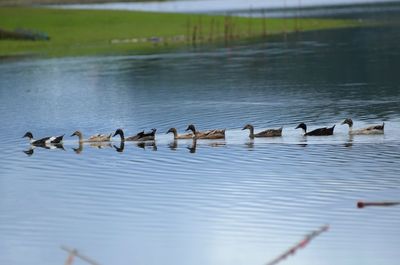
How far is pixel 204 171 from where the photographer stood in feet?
93.8

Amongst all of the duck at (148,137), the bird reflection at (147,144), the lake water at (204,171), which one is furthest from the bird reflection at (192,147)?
the duck at (148,137)

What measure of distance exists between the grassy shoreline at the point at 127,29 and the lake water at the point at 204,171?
20586mm

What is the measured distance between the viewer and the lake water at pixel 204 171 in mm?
20828

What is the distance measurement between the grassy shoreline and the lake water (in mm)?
20586

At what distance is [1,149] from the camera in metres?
34.6

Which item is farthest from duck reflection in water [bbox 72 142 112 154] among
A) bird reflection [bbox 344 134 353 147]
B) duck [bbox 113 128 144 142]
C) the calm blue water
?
the calm blue water

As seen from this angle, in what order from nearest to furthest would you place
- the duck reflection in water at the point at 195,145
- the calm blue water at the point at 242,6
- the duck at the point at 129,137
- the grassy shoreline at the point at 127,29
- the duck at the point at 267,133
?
the duck reflection in water at the point at 195,145
the duck at the point at 267,133
the duck at the point at 129,137
the grassy shoreline at the point at 127,29
the calm blue water at the point at 242,6

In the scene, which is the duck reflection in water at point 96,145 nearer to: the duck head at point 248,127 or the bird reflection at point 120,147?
the bird reflection at point 120,147

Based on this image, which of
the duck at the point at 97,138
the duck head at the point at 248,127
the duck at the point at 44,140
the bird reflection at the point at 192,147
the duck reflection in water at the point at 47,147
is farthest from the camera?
the duck at the point at 44,140

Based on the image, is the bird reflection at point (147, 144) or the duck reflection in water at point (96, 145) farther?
the duck reflection in water at point (96, 145)

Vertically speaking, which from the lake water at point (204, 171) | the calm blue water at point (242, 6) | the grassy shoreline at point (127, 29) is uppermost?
the calm blue water at point (242, 6)

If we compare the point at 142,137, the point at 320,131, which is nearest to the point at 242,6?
the point at 142,137

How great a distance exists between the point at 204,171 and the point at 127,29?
57.7 metres

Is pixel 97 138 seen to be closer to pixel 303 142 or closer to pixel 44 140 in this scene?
pixel 44 140
